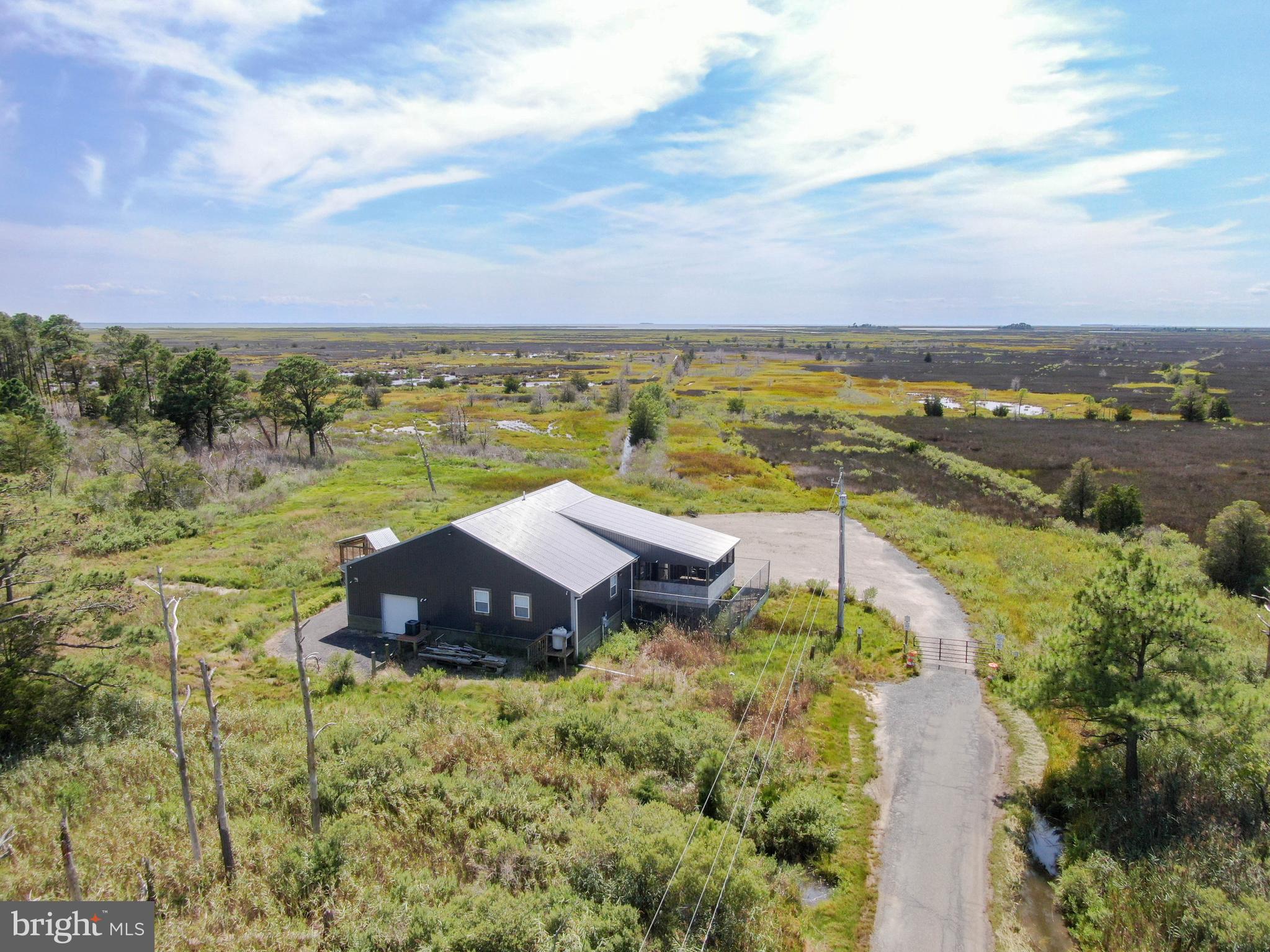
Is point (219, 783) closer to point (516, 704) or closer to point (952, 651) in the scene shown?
point (516, 704)

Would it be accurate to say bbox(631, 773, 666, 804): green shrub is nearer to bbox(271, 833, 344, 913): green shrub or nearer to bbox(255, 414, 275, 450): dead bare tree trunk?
bbox(271, 833, 344, 913): green shrub

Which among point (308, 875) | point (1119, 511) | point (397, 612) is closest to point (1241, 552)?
point (1119, 511)

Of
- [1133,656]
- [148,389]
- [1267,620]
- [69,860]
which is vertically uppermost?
[148,389]

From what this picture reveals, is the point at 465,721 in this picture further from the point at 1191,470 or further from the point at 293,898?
the point at 1191,470

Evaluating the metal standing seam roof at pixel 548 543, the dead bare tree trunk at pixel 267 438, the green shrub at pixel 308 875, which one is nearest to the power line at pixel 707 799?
the green shrub at pixel 308 875

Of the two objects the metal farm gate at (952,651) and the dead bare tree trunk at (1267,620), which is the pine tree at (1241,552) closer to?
the dead bare tree trunk at (1267,620)
